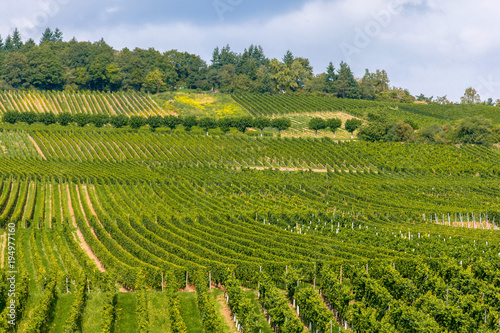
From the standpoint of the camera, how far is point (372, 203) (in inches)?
2489

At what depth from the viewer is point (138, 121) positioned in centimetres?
11150

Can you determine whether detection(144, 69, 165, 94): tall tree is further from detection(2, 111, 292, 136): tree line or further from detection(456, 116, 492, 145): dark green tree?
detection(456, 116, 492, 145): dark green tree

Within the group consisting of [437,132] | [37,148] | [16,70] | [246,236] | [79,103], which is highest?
[16,70]

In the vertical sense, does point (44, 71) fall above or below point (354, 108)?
above

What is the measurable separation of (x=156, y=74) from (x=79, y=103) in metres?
28.3

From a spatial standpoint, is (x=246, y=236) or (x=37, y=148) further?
(x=37, y=148)

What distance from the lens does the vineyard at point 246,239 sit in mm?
30547

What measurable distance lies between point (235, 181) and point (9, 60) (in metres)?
113

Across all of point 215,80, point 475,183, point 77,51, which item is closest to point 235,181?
point 475,183

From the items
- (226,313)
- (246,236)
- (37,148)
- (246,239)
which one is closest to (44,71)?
(37,148)

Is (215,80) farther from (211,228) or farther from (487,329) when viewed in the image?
(487,329)

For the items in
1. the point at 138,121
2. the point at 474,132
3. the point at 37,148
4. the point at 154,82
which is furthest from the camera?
the point at 154,82

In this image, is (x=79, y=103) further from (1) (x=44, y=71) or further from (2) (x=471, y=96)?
(2) (x=471, y=96)

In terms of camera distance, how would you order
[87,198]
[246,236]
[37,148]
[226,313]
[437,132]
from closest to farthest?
[226,313] < [246,236] < [87,198] < [37,148] < [437,132]
